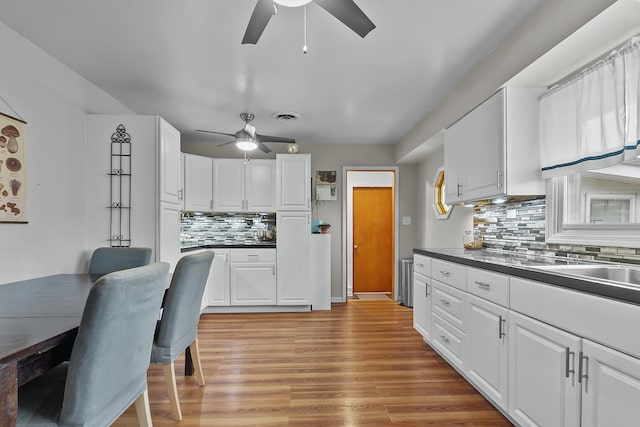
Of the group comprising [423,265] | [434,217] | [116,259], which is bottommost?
[423,265]

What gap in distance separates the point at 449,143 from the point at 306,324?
2.55 metres

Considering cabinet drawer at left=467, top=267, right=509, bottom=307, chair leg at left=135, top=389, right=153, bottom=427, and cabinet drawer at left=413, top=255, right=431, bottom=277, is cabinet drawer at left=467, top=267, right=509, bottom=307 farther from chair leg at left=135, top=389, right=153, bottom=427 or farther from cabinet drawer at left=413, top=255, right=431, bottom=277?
chair leg at left=135, top=389, right=153, bottom=427

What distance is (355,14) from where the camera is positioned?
4.95 feet

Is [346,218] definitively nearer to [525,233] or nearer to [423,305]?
[423,305]

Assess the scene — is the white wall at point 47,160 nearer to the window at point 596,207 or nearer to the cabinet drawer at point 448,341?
the cabinet drawer at point 448,341

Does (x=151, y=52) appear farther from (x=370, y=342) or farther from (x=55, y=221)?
(x=370, y=342)

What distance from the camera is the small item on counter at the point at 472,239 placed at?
3189 mm

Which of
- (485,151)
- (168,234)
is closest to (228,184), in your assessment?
(168,234)

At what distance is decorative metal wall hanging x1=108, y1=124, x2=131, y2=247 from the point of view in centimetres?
297

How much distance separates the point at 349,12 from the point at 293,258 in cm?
335

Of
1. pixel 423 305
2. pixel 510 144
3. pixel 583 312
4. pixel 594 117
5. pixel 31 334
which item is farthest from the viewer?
pixel 423 305

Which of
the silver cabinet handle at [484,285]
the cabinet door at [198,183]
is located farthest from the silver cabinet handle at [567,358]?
the cabinet door at [198,183]

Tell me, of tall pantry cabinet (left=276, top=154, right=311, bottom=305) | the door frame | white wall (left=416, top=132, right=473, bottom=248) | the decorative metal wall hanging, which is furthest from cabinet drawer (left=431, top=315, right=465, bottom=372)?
the decorative metal wall hanging

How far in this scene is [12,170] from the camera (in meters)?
2.17
